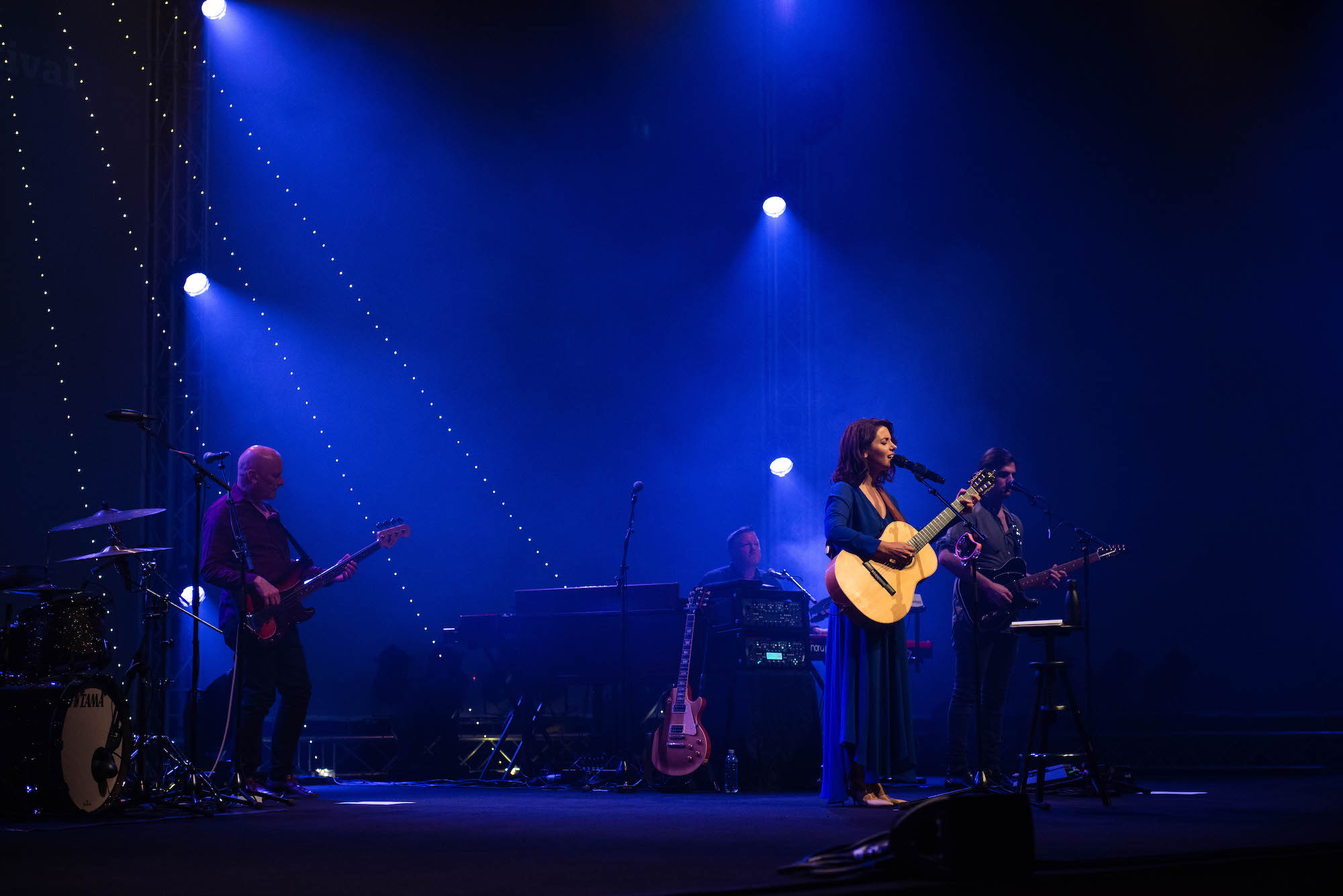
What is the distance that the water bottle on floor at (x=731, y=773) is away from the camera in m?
7.52

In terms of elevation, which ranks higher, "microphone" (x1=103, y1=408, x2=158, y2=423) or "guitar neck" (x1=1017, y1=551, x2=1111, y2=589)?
"microphone" (x1=103, y1=408, x2=158, y2=423)

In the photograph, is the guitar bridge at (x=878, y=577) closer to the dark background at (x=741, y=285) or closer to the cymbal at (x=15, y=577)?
the cymbal at (x=15, y=577)

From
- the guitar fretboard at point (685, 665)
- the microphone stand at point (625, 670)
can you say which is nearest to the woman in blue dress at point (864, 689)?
the guitar fretboard at point (685, 665)

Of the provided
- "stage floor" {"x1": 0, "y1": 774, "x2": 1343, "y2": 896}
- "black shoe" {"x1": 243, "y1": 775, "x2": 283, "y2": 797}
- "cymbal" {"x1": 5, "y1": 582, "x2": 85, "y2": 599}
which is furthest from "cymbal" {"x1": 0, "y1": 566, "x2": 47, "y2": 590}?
"black shoe" {"x1": 243, "y1": 775, "x2": 283, "y2": 797}

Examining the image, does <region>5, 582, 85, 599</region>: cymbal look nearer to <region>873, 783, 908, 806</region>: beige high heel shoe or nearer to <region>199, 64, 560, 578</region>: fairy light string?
<region>873, 783, 908, 806</region>: beige high heel shoe

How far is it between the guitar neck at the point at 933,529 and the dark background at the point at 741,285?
15.5 ft

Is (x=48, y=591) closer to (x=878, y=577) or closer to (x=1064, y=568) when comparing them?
→ (x=878, y=577)

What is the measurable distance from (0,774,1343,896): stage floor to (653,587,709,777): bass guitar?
766 mm

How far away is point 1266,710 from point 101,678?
8602 mm

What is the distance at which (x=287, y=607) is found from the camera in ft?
22.2

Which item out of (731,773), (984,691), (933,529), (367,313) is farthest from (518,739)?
(933,529)

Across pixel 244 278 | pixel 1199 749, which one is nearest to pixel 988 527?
pixel 1199 749

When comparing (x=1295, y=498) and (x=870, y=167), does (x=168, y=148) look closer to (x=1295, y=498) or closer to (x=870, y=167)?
(x=870, y=167)

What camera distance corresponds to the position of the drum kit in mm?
5836
